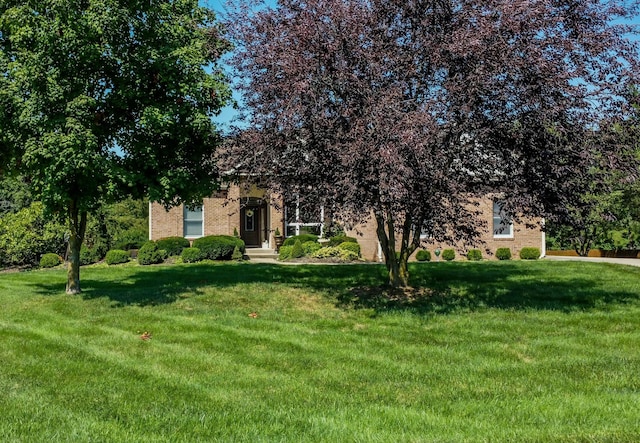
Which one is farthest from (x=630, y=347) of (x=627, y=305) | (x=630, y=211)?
(x=630, y=211)

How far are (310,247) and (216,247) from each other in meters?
3.43

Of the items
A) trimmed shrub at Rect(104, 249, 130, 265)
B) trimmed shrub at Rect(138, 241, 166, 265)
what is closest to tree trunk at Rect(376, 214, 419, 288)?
trimmed shrub at Rect(138, 241, 166, 265)

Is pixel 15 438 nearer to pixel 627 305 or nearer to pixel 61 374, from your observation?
pixel 61 374

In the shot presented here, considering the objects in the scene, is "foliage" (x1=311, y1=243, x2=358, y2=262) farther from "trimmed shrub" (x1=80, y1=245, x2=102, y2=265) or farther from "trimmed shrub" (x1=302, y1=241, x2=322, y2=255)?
"trimmed shrub" (x1=80, y1=245, x2=102, y2=265)

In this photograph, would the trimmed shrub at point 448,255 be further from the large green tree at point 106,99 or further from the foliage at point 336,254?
the large green tree at point 106,99

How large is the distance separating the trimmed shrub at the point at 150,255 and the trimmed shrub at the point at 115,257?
3.41ft

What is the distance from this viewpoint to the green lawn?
4695 mm

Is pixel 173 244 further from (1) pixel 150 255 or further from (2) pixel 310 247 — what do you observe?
(2) pixel 310 247

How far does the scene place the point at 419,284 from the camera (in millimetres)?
13023

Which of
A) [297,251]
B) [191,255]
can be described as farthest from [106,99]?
[297,251]

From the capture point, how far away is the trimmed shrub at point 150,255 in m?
20.4

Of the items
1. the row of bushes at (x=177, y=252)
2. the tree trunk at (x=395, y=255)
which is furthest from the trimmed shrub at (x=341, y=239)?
the tree trunk at (x=395, y=255)

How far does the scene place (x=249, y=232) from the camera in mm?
26797

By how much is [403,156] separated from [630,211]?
77.8ft
